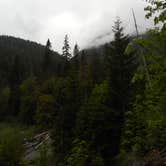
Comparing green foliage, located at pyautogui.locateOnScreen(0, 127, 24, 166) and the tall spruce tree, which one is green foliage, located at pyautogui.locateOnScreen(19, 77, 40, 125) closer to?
green foliage, located at pyautogui.locateOnScreen(0, 127, 24, 166)

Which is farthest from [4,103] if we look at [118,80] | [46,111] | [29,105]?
[118,80]

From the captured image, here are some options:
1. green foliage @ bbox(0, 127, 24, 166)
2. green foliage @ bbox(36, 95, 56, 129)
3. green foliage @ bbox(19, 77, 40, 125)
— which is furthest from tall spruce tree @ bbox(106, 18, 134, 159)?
green foliage @ bbox(19, 77, 40, 125)

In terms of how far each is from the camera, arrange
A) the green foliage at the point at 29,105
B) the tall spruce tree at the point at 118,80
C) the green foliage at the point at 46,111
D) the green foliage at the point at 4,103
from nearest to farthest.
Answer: the tall spruce tree at the point at 118,80
the green foliage at the point at 46,111
the green foliage at the point at 29,105
the green foliage at the point at 4,103

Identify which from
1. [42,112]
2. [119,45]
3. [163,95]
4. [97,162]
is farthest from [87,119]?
[42,112]

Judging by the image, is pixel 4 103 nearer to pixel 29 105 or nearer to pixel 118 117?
pixel 29 105

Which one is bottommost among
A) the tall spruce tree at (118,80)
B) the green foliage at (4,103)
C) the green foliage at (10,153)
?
the green foliage at (10,153)

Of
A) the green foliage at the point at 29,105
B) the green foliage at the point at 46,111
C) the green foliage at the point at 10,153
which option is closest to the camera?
the green foliage at the point at 10,153

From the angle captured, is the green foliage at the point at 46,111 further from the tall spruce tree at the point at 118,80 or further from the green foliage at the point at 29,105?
the tall spruce tree at the point at 118,80

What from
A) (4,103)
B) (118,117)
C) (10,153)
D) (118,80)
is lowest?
(10,153)

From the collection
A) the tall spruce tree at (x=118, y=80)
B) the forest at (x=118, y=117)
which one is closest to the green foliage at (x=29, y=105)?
the forest at (x=118, y=117)

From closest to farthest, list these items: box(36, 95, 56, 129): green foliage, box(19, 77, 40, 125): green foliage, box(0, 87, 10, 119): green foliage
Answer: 1. box(36, 95, 56, 129): green foliage
2. box(19, 77, 40, 125): green foliage
3. box(0, 87, 10, 119): green foliage

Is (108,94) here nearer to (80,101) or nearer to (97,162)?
(97,162)

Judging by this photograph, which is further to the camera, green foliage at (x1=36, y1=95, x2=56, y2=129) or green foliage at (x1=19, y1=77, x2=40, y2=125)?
green foliage at (x1=19, y1=77, x2=40, y2=125)

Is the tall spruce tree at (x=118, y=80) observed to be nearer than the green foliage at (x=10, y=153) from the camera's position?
Yes
